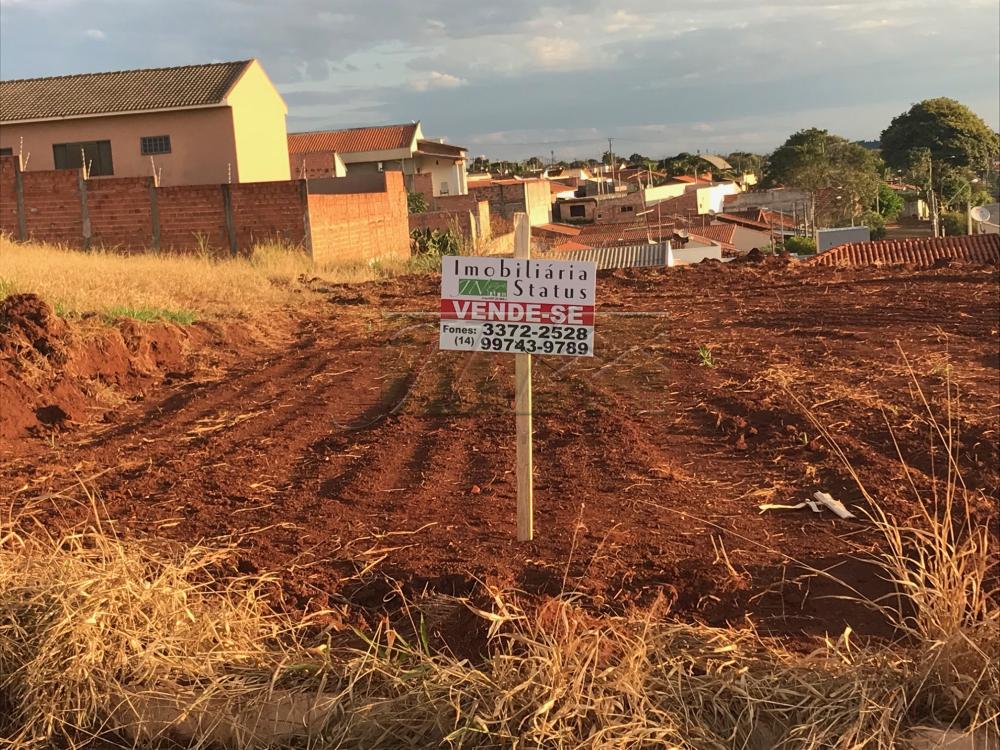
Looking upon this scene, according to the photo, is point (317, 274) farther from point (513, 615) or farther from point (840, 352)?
point (513, 615)

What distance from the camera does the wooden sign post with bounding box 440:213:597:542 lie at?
4.16m

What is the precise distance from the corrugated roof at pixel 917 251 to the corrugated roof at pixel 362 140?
114 ft

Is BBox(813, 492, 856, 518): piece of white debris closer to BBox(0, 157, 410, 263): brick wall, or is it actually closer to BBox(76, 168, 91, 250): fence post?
BBox(0, 157, 410, 263): brick wall

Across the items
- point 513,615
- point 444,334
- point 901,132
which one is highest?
point 901,132

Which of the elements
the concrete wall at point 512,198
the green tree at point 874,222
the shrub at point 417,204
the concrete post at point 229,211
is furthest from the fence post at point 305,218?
the green tree at point 874,222

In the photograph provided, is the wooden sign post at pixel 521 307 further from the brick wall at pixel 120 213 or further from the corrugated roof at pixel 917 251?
the corrugated roof at pixel 917 251

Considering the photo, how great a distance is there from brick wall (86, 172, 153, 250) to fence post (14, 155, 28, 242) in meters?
1.68

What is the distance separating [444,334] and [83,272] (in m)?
11.0

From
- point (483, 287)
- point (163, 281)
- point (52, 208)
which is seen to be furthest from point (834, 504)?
point (52, 208)

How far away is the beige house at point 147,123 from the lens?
110 ft

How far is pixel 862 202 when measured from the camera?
6481 cm

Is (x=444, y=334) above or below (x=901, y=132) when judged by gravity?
below

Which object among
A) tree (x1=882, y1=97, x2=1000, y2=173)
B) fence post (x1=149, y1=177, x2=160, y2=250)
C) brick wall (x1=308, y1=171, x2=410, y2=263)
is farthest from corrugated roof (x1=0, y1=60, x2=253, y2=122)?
tree (x1=882, y1=97, x2=1000, y2=173)

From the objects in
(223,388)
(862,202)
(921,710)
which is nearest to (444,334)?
(921,710)
